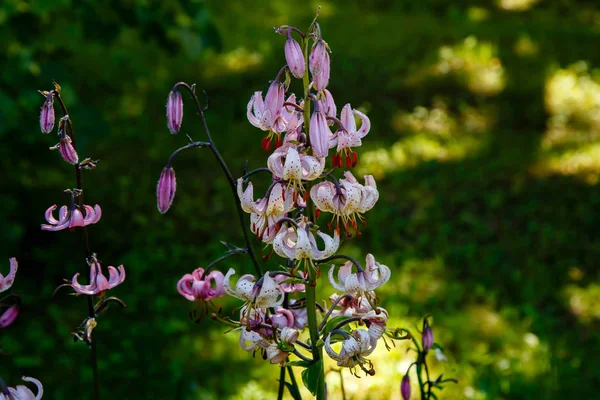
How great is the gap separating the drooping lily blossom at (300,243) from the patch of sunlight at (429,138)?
2.92 meters

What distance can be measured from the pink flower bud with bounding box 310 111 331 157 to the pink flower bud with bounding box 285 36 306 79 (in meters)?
0.07

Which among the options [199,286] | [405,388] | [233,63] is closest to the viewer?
[199,286]

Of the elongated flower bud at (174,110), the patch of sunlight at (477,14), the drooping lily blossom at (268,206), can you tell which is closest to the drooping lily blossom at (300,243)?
the drooping lily blossom at (268,206)

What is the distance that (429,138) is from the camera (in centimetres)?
446

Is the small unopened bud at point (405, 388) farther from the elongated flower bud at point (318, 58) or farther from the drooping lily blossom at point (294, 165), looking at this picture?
the elongated flower bud at point (318, 58)

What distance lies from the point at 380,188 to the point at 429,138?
0.64 metres

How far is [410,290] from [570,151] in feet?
5.30

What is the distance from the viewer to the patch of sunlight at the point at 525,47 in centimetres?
543

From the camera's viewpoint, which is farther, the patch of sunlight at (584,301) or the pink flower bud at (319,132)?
the patch of sunlight at (584,301)

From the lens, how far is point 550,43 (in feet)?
18.3

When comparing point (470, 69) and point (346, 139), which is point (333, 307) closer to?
point (346, 139)

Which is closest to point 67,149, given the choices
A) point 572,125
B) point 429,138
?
point 429,138

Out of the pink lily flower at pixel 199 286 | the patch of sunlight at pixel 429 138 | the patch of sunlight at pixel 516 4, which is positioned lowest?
the pink lily flower at pixel 199 286

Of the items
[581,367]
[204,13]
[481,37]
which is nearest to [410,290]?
[581,367]
